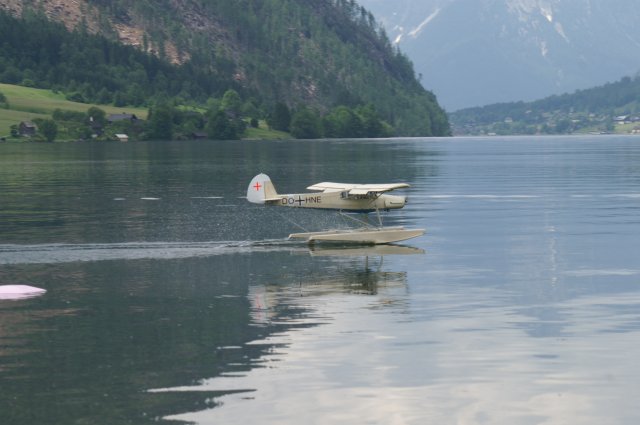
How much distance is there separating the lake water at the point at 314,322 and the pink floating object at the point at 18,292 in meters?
0.92

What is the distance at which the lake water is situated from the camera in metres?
32.5

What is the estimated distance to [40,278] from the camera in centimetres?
5591

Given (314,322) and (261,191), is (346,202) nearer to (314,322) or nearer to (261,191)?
(261,191)

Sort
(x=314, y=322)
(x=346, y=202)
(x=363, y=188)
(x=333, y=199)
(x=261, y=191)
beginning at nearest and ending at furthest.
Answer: (x=314, y=322)
(x=363, y=188)
(x=333, y=199)
(x=346, y=202)
(x=261, y=191)

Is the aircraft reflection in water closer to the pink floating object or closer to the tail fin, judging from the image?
the tail fin

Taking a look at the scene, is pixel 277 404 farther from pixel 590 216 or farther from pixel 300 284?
pixel 590 216

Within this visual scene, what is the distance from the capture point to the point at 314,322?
44.1 m

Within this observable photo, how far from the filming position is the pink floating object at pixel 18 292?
165 ft

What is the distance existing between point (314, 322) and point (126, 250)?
83.6 ft

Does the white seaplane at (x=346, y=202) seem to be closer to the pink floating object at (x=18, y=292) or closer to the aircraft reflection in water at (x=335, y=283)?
the aircraft reflection in water at (x=335, y=283)

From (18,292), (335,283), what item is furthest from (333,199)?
(18,292)

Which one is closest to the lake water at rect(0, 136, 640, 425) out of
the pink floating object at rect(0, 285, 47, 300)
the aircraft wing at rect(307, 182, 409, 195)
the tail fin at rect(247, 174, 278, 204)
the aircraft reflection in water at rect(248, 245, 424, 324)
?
the aircraft reflection in water at rect(248, 245, 424, 324)

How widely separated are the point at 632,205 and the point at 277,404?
76995 millimetres

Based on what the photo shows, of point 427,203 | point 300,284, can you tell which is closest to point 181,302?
point 300,284
